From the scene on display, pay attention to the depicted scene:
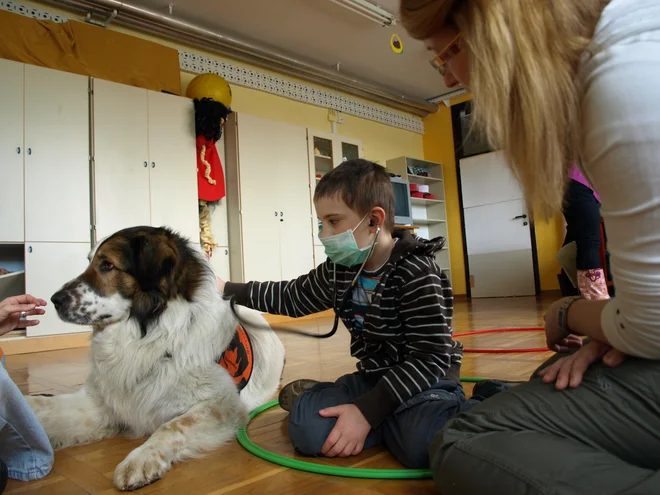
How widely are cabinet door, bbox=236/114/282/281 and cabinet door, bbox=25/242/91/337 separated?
1876mm

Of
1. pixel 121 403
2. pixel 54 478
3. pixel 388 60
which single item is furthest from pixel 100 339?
pixel 388 60

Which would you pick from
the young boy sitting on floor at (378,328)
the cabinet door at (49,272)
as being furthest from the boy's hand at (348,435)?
the cabinet door at (49,272)

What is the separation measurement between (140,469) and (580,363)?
1.01 metres

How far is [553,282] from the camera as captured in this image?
782 cm

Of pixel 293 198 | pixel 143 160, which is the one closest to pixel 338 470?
pixel 143 160

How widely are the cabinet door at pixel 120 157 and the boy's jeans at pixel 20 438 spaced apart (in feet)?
11.8

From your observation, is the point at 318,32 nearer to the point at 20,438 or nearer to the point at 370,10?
the point at 370,10

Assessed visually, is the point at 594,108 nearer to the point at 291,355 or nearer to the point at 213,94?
the point at 291,355

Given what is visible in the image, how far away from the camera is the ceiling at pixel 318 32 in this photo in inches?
213

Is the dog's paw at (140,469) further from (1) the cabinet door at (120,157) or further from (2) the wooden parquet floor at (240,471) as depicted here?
(1) the cabinet door at (120,157)

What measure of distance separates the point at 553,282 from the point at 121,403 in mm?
7649

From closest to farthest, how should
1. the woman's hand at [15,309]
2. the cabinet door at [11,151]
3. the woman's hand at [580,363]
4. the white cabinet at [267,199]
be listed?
the woman's hand at [580,363] < the woman's hand at [15,309] < the cabinet door at [11,151] < the white cabinet at [267,199]

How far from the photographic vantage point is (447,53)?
3.20ft

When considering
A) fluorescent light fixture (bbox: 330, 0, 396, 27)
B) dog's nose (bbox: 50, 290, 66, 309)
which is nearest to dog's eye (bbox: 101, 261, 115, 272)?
dog's nose (bbox: 50, 290, 66, 309)
